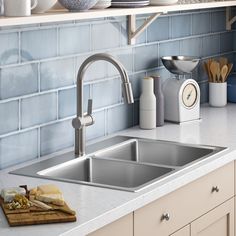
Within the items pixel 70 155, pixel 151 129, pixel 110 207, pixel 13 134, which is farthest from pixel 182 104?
pixel 110 207

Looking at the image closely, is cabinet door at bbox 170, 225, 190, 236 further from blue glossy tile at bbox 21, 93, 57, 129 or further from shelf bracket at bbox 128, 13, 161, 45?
shelf bracket at bbox 128, 13, 161, 45

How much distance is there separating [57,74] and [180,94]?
77 centimetres

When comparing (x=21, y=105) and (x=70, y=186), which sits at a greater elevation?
(x=21, y=105)

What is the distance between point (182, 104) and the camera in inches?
142

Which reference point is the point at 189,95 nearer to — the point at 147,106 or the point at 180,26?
the point at 147,106

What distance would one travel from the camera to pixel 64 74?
3086 mm

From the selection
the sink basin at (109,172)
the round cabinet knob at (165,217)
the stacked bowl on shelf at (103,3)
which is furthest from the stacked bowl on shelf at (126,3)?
the round cabinet knob at (165,217)

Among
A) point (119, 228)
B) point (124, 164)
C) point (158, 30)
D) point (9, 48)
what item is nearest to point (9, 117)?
point (9, 48)

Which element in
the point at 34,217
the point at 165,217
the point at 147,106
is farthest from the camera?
the point at 147,106

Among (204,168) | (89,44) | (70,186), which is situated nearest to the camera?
(70,186)

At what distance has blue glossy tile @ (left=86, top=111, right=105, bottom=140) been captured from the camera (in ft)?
10.7

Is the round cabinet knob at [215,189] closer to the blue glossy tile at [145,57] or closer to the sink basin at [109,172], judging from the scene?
the sink basin at [109,172]

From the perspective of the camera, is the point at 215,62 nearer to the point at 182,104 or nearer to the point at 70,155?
the point at 182,104

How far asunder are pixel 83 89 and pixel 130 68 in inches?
16.8
